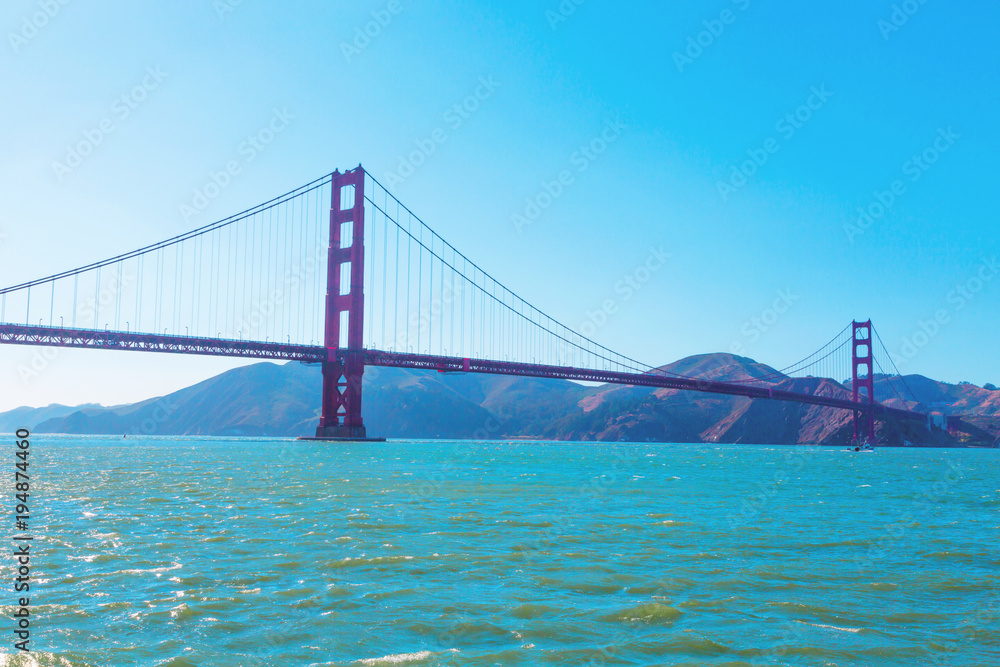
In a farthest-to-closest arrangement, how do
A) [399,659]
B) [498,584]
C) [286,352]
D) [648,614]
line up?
[286,352] → [498,584] → [648,614] → [399,659]

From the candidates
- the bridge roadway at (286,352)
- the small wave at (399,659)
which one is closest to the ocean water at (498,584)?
the small wave at (399,659)

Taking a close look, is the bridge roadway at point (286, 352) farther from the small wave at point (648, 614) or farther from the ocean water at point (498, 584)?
the small wave at point (648, 614)

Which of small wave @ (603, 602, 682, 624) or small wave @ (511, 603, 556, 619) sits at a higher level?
small wave @ (511, 603, 556, 619)

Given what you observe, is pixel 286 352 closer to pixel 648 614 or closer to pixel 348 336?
pixel 348 336

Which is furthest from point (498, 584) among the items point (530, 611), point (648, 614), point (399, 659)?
point (399, 659)

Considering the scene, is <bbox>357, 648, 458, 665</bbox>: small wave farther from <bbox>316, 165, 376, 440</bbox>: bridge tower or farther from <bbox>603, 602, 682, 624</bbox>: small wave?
<bbox>316, 165, 376, 440</bbox>: bridge tower

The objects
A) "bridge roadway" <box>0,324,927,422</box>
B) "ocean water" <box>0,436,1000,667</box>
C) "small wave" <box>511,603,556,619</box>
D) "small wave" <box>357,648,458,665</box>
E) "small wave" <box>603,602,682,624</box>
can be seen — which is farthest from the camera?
"bridge roadway" <box>0,324,927,422</box>

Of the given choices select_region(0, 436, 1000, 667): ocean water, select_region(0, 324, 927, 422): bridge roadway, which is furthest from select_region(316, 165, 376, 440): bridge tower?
select_region(0, 436, 1000, 667): ocean water

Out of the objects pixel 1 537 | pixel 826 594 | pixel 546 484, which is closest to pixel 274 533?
pixel 1 537

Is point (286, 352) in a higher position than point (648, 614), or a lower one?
higher
